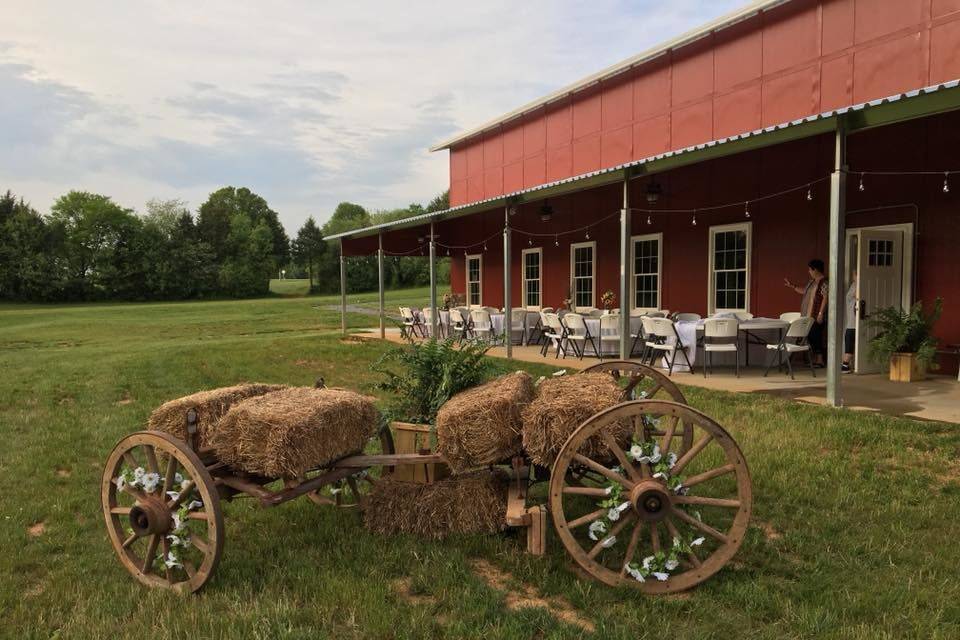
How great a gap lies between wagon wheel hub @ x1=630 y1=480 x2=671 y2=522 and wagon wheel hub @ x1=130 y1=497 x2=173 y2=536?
2.33 m

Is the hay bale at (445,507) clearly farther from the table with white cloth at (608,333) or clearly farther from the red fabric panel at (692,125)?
the red fabric panel at (692,125)

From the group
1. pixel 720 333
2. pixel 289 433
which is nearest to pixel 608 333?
pixel 720 333

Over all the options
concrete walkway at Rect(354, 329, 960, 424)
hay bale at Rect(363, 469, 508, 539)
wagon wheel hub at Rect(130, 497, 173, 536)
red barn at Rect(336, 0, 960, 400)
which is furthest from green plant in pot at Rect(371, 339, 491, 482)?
concrete walkway at Rect(354, 329, 960, 424)

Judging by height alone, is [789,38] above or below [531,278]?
above

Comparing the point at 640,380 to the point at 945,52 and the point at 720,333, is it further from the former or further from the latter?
the point at 945,52

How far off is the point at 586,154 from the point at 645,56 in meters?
2.89

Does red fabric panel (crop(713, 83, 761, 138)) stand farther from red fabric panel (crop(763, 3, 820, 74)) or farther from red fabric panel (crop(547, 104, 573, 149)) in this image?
red fabric panel (crop(547, 104, 573, 149))

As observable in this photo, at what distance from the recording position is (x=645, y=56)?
1373 centimetres

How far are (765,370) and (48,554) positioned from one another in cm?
875

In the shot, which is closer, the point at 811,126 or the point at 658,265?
the point at 811,126

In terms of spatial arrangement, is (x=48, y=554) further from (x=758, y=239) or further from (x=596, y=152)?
(x=596, y=152)

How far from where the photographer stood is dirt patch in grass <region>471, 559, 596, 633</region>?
280cm

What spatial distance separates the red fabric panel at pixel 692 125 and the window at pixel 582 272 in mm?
2868

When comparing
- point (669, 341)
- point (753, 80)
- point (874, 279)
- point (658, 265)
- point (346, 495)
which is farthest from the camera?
point (658, 265)
